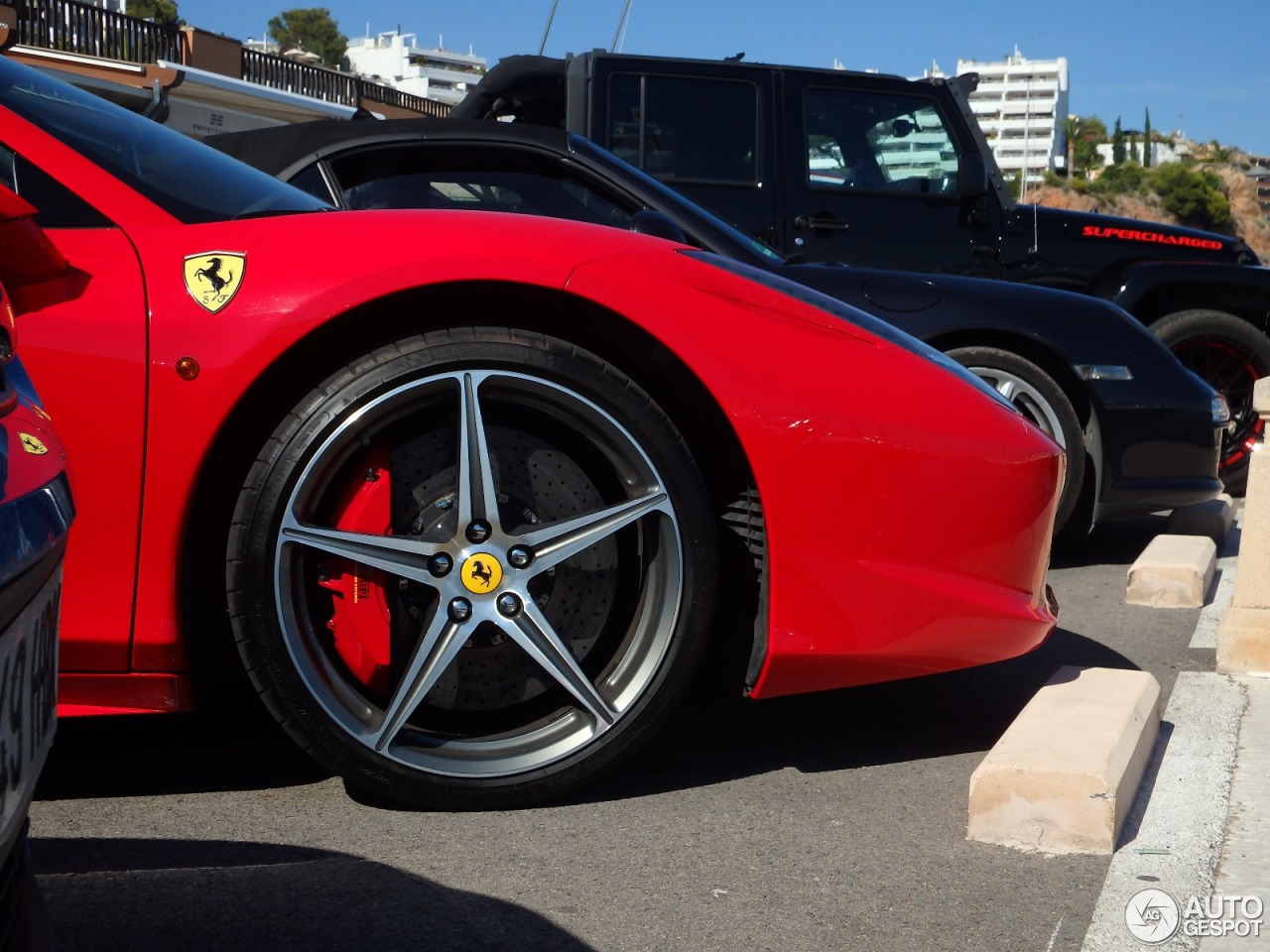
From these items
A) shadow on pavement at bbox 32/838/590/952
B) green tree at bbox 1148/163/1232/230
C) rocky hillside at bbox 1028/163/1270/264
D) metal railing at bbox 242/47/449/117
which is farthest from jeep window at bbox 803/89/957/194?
green tree at bbox 1148/163/1232/230

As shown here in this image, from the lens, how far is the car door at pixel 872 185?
6.87 metres

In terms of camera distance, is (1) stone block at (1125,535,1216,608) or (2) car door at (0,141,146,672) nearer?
(2) car door at (0,141,146,672)

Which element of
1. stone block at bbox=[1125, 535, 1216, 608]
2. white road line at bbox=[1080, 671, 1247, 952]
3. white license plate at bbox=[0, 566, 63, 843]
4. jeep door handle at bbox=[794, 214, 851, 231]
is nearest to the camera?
white license plate at bbox=[0, 566, 63, 843]

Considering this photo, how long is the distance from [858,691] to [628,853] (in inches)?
48.9

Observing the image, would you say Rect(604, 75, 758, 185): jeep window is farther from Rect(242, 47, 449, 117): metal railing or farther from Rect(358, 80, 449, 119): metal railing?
Rect(358, 80, 449, 119): metal railing

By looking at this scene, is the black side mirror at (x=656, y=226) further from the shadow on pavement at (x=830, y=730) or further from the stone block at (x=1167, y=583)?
the stone block at (x=1167, y=583)

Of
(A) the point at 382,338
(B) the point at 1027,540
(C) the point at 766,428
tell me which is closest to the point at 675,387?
(C) the point at 766,428

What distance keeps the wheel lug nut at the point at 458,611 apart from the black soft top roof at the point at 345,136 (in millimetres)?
2322

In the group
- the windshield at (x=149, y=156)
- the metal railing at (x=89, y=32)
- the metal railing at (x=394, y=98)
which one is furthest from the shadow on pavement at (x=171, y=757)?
the metal railing at (x=394, y=98)

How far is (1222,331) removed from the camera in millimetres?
7164

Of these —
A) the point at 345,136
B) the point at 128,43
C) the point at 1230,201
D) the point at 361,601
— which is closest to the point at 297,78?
the point at 128,43

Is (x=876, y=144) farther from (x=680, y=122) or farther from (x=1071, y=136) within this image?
(x=1071, y=136)

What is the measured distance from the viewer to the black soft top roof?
179 inches

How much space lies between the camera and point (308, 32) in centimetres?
12388
